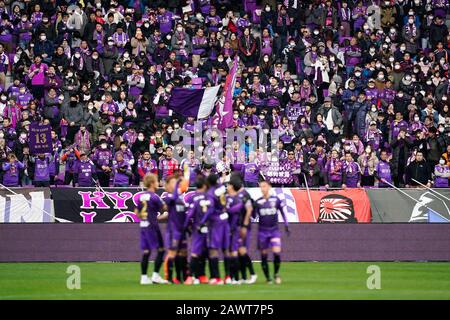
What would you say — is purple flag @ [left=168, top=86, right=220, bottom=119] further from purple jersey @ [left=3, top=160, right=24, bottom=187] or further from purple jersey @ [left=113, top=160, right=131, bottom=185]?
purple jersey @ [left=3, top=160, right=24, bottom=187]

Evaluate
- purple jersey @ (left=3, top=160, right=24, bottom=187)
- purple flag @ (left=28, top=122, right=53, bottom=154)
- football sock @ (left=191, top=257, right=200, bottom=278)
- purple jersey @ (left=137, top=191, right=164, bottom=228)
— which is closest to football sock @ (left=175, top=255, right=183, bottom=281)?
football sock @ (left=191, top=257, right=200, bottom=278)

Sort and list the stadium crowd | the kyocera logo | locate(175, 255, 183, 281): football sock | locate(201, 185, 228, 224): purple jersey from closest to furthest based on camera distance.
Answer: locate(201, 185, 228, 224): purple jersey → locate(175, 255, 183, 281): football sock → the kyocera logo → the stadium crowd

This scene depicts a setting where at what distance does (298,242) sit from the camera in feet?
118

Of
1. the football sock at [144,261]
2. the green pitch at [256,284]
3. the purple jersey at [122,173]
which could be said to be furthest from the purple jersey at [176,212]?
the purple jersey at [122,173]

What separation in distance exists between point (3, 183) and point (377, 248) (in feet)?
41.4

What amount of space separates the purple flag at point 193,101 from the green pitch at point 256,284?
9584 millimetres

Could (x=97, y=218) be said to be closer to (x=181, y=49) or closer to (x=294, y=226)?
(x=294, y=226)

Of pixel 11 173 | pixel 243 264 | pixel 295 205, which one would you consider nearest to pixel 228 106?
pixel 295 205

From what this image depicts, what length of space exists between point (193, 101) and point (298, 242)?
8.82 meters

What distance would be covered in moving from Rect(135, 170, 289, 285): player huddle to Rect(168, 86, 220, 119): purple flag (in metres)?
15.9

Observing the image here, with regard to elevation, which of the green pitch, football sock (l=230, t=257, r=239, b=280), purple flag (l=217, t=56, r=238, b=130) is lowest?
the green pitch

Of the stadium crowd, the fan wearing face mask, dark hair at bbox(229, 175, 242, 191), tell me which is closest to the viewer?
dark hair at bbox(229, 175, 242, 191)

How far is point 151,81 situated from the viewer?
43.2 m

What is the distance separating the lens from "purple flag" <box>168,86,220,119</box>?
139 feet
